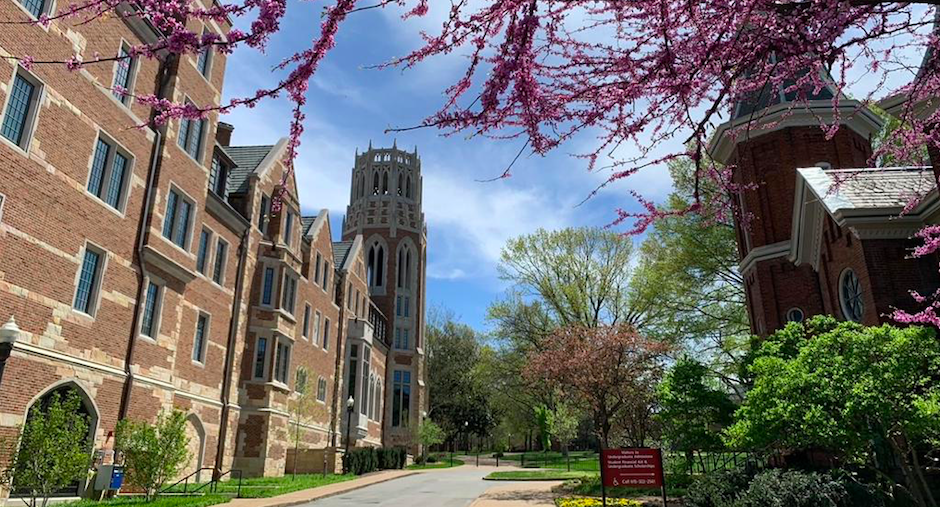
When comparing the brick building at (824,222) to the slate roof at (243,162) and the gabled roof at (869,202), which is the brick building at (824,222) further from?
the slate roof at (243,162)

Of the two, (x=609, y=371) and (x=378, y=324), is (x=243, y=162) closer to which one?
(x=609, y=371)

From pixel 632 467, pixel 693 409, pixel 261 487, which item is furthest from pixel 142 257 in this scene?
pixel 693 409

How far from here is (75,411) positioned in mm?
13414

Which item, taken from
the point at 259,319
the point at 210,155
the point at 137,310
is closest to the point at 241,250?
the point at 259,319

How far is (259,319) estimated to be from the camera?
2578 cm

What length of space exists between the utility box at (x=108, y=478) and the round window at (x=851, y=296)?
1942cm

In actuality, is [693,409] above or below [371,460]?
above

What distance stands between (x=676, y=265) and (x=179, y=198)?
23249 mm

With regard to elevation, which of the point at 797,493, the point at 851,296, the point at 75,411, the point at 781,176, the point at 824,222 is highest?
the point at 781,176

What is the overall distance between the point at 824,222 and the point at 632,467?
32.5 ft

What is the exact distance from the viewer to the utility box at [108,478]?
1401 cm

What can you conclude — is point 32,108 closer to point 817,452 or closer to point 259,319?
point 259,319

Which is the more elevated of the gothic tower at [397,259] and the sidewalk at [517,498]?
the gothic tower at [397,259]

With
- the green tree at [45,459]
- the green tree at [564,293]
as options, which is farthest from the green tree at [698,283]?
the green tree at [45,459]
